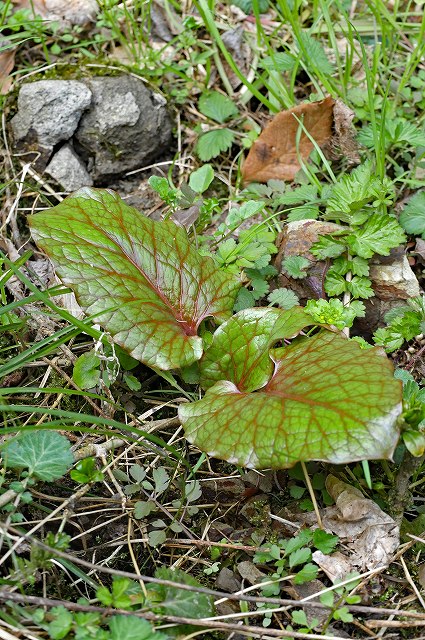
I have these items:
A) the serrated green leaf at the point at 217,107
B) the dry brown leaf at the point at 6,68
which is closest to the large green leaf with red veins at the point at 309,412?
the serrated green leaf at the point at 217,107

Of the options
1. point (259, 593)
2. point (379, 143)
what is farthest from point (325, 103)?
point (259, 593)

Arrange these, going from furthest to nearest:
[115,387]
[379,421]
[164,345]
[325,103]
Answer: [325,103]
[115,387]
[164,345]
[379,421]

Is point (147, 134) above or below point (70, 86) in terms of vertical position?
below

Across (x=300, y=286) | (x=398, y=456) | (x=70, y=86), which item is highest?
(x=70, y=86)

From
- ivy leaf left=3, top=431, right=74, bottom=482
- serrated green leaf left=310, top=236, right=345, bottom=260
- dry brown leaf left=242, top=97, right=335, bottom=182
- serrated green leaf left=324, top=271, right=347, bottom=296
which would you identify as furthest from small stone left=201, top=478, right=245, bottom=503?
dry brown leaf left=242, top=97, right=335, bottom=182

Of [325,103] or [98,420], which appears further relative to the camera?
[325,103]

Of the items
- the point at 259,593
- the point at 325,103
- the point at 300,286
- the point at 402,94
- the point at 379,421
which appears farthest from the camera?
the point at 402,94

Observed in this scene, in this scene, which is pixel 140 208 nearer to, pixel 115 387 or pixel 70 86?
pixel 70 86
